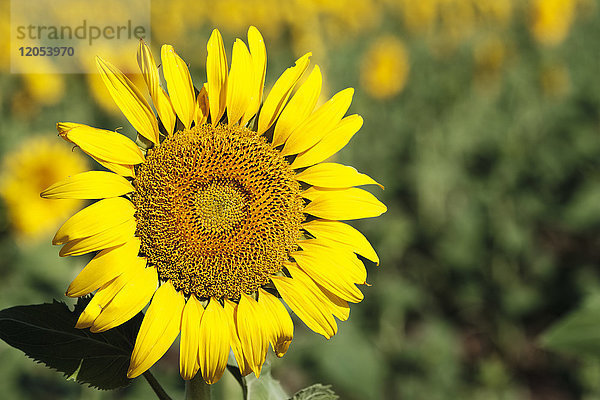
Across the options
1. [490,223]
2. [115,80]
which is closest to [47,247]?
[115,80]

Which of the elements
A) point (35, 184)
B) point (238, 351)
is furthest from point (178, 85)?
point (35, 184)

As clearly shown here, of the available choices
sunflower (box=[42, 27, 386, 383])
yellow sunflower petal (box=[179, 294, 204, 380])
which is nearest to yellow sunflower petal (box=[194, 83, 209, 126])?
sunflower (box=[42, 27, 386, 383])

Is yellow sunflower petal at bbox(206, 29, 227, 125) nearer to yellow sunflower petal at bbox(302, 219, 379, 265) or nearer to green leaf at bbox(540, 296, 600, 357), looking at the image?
yellow sunflower petal at bbox(302, 219, 379, 265)

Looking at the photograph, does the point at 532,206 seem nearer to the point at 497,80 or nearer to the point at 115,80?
the point at 497,80

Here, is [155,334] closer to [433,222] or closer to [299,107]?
[299,107]

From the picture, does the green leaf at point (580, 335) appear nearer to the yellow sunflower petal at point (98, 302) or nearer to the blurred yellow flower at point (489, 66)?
the yellow sunflower petal at point (98, 302)

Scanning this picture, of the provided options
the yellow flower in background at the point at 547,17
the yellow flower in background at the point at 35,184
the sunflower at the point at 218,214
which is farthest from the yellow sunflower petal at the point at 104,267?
the yellow flower in background at the point at 547,17

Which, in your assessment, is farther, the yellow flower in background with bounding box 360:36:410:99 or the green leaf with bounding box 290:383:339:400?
the yellow flower in background with bounding box 360:36:410:99
